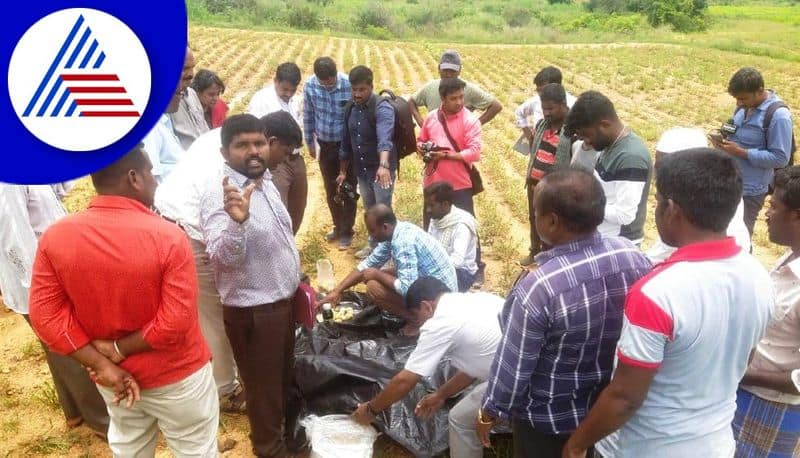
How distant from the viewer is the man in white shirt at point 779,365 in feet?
6.61

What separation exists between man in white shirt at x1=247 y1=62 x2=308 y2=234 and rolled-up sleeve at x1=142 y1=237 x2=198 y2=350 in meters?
2.19

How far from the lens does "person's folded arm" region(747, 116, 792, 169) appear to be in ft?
12.1

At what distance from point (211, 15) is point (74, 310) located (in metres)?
31.3

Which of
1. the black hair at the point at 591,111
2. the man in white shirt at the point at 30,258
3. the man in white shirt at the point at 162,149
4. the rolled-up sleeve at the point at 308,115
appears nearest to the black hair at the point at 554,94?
the black hair at the point at 591,111

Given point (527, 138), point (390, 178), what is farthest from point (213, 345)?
point (527, 138)

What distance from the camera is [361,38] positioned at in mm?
26688

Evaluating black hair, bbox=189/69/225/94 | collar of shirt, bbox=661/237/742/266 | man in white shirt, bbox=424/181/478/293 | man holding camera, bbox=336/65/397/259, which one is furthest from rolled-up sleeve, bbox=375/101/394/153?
collar of shirt, bbox=661/237/742/266

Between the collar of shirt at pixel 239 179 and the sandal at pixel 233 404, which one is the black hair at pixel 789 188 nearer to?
the collar of shirt at pixel 239 179

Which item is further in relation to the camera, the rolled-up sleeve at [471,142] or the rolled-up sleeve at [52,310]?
the rolled-up sleeve at [471,142]

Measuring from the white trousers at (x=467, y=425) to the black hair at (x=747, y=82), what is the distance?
271 cm

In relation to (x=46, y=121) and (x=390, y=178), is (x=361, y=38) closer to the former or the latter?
(x=390, y=178)

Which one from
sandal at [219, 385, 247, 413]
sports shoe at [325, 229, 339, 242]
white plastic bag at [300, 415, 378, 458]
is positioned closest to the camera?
white plastic bag at [300, 415, 378, 458]

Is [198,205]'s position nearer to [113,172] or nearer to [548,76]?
[113,172]

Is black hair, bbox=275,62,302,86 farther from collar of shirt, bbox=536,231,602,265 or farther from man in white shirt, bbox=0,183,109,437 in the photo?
collar of shirt, bbox=536,231,602,265
